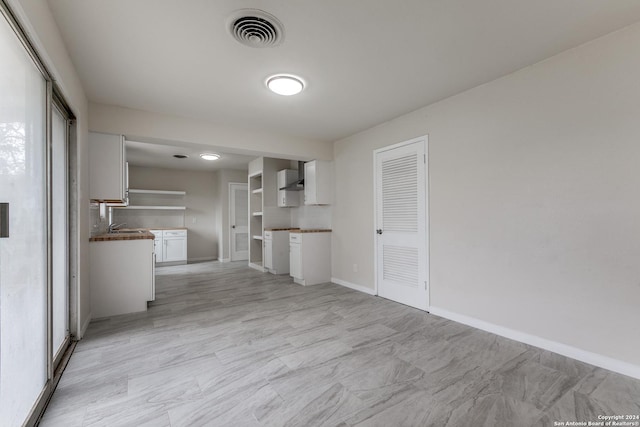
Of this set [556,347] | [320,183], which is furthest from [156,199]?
[556,347]

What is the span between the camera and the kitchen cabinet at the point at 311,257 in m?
4.98

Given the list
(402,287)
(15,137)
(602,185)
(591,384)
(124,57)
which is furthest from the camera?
(402,287)

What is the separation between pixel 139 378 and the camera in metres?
2.09

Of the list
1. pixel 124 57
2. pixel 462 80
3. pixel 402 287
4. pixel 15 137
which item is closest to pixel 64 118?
pixel 124 57

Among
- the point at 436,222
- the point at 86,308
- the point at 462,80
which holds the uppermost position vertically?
the point at 462,80

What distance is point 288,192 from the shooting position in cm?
602

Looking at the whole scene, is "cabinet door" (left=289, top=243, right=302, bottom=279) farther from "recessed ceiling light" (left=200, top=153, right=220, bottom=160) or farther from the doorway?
the doorway

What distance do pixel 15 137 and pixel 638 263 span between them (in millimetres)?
3942

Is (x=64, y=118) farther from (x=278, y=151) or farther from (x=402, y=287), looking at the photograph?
(x=402, y=287)

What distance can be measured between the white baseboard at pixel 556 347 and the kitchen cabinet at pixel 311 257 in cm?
233

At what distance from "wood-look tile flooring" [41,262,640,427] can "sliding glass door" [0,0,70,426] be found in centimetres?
34

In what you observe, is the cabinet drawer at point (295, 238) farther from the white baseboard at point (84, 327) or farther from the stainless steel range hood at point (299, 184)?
the white baseboard at point (84, 327)

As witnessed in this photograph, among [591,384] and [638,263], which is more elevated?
[638,263]

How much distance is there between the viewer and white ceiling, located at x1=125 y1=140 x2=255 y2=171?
18.0 ft
